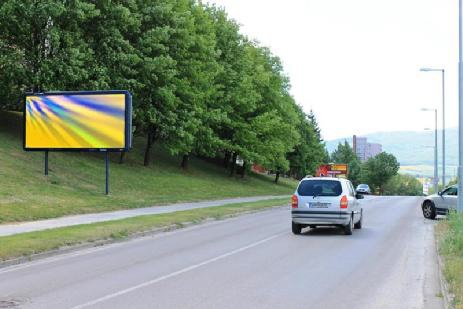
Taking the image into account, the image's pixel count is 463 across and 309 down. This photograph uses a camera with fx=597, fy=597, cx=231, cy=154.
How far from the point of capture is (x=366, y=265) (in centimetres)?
1110

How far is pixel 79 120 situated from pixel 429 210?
16.0 meters

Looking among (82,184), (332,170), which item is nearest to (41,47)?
(82,184)

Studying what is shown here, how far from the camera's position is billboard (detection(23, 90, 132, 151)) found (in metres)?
27.5

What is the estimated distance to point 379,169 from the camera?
445ft

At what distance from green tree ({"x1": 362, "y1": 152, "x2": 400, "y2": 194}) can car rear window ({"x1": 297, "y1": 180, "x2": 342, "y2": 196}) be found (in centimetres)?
12176

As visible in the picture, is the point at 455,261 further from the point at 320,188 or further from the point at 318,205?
the point at 320,188

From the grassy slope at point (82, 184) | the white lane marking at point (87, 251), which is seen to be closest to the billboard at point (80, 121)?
the grassy slope at point (82, 184)

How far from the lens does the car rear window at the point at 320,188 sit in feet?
56.1

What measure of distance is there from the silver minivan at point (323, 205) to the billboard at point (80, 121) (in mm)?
12324

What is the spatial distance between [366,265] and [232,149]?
38.2 m

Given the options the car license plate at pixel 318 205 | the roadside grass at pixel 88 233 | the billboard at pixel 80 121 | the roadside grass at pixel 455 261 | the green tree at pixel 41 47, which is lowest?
the roadside grass at pixel 88 233

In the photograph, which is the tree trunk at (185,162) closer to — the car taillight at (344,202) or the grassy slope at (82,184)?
the grassy slope at (82,184)

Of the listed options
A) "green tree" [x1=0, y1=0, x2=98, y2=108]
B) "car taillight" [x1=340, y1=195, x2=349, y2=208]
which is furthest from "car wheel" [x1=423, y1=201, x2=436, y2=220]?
"green tree" [x1=0, y1=0, x2=98, y2=108]

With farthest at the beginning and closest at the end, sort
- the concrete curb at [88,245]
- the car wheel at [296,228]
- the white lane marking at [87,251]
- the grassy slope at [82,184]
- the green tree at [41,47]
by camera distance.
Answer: the green tree at [41,47]
the grassy slope at [82,184]
the car wheel at [296,228]
the concrete curb at [88,245]
the white lane marking at [87,251]
